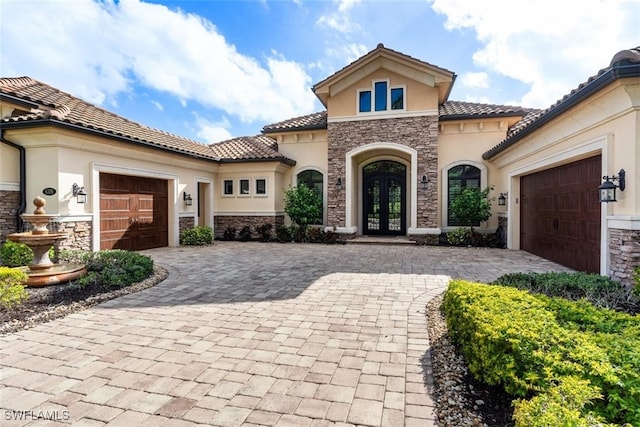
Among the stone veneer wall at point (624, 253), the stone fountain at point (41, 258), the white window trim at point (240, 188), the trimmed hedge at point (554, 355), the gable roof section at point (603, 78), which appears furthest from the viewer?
the white window trim at point (240, 188)

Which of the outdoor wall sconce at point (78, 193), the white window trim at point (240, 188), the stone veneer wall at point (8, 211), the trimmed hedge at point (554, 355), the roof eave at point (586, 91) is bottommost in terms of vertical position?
the trimmed hedge at point (554, 355)

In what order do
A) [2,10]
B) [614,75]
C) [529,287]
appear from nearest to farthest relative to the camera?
[614,75] → [529,287] → [2,10]

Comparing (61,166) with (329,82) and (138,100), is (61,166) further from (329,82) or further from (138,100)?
(138,100)

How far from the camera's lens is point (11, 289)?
4.64 metres

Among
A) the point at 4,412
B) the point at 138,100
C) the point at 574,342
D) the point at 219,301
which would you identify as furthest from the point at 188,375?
the point at 138,100

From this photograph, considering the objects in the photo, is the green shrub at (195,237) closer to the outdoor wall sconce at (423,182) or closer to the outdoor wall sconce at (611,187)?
the outdoor wall sconce at (423,182)

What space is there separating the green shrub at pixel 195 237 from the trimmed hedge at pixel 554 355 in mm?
11057

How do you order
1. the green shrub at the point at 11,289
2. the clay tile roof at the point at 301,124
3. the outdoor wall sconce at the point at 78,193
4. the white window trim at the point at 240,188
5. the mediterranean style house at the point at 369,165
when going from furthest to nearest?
the white window trim at the point at 240,188 → the clay tile roof at the point at 301,124 → the outdoor wall sconce at the point at 78,193 → the mediterranean style house at the point at 369,165 → the green shrub at the point at 11,289

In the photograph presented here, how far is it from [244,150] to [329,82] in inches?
208

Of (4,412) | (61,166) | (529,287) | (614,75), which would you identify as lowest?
(4,412)

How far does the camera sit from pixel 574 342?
240 centimetres

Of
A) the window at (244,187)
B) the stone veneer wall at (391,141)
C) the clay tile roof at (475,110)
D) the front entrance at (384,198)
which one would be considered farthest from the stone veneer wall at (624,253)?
the window at (244,187)

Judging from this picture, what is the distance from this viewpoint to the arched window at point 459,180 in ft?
43.3

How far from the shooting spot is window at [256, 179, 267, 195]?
48.5 feet
